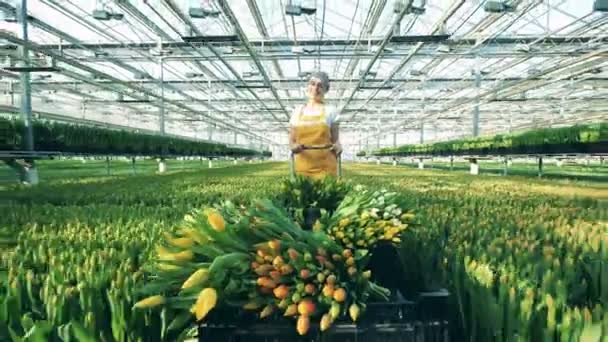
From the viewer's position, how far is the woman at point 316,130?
382 centimetres

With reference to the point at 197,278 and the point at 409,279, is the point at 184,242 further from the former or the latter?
the point at 409,279

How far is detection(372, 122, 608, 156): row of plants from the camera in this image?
9305 millimetres

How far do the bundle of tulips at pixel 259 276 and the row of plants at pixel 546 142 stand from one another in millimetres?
9813

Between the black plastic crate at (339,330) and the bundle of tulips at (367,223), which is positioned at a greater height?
the bundle of tulips at (367,223)

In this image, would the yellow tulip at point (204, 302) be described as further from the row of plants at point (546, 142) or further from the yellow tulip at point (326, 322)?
the row of plants at point (546, 142)

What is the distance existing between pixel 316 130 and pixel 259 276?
2749 mm

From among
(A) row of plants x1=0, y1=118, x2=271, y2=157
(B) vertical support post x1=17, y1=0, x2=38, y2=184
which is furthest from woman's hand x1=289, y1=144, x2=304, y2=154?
(B) vertical support post x1=17, y1=0, x2=38, y2=184

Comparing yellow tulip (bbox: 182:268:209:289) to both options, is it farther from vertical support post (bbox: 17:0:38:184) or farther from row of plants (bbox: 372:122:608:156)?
row of plants (bbox: 372:122:608:156)

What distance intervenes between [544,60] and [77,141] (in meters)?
21.0

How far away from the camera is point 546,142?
11.2m

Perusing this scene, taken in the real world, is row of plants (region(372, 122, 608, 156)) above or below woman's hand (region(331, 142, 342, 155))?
above

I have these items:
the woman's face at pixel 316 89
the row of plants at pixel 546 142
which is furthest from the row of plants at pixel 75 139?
the row of plants at pixel 546 142

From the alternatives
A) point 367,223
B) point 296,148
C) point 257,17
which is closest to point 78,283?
point 367,223

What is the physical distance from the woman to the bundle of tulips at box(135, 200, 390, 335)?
2538mm
